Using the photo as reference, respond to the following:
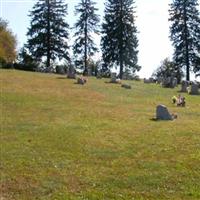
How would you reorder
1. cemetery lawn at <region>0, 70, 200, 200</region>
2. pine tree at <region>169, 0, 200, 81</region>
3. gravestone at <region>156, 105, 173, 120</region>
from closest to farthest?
cemetery lawn at <region>0, 70, 200, 200</region>, gravestone at <region>156, 105, 173, 120</region>, pine tree at <region>169, 0, 200, 81</region>

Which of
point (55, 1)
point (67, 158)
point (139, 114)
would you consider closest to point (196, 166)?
point (67, 158)

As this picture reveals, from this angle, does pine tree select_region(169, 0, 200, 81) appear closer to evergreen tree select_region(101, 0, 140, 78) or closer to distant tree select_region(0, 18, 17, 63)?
evergreen tree select_region(101, 0, 140, 78)

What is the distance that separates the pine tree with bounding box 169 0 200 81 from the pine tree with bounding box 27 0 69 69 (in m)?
16.3

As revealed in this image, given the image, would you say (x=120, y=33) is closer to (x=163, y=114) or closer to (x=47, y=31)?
(x=47, y=31)

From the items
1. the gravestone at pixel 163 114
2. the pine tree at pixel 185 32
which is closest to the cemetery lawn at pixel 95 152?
the gravestone at pixel 163 114

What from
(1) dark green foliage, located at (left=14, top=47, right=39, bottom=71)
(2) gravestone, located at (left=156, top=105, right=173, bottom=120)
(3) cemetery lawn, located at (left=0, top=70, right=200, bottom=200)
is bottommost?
(3) cemetery lawn, located at (left=0, top=70, right=200, bottom=200)

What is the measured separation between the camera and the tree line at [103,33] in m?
67.1

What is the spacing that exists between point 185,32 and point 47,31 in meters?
19.5

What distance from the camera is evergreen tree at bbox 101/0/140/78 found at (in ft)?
234

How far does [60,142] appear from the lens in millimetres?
16688

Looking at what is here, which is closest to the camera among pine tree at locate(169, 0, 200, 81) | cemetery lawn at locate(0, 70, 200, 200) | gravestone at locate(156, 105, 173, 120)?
cemetery lawn at locate(0, 70, 200, 200)

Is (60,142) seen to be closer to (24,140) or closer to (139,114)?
(24,140)

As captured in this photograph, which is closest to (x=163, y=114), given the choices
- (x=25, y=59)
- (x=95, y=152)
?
(x=95, y=152)

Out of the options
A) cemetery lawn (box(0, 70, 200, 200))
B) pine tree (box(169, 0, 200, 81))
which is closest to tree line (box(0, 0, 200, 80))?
pine tree (box(169, 0, 200, 81))
